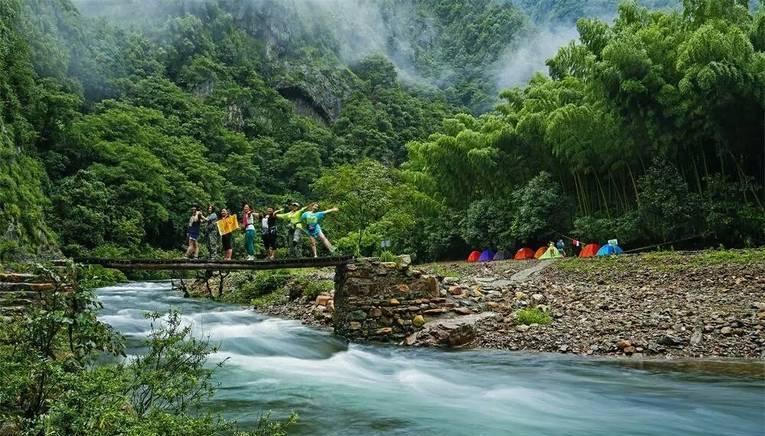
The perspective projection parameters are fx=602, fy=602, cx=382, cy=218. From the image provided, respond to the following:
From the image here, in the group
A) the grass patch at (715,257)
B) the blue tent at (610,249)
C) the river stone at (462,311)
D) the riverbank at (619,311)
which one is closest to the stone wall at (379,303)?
the river stone at (462,311)

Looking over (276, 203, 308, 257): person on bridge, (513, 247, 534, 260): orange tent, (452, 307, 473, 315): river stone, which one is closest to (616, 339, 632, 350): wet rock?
(452, 307, 473, 315): river stone

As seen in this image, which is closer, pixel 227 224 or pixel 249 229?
pixel 227 224

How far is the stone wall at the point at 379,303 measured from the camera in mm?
13797

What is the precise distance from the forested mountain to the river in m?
11.0

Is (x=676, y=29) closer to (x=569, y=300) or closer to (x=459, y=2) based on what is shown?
(x=569, y=300)

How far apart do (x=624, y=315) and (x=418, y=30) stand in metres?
145

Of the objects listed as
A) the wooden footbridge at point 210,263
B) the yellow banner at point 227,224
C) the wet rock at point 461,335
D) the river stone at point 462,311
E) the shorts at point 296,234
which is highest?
the yellow banner at point 227,224

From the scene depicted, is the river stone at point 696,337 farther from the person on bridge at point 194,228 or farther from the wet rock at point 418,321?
the person on bridge at point 194,228

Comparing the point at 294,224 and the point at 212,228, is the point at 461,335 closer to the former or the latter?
the point at 294,224

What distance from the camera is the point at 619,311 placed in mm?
12852

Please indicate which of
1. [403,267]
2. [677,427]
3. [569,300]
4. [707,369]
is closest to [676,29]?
[569,300]

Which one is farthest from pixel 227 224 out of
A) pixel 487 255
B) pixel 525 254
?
pixel 487 255

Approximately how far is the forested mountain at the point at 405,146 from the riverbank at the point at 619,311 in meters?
5.09

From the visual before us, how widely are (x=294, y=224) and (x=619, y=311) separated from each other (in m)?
7.76
